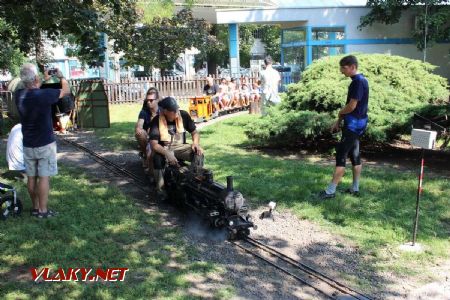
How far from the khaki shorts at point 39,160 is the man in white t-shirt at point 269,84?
871 cm

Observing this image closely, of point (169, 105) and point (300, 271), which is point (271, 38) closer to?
point (169, 105)

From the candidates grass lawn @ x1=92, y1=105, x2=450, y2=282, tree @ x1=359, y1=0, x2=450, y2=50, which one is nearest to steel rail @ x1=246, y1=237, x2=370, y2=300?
grass lawn @ x1=92, y1=105, x2=450, y2=282

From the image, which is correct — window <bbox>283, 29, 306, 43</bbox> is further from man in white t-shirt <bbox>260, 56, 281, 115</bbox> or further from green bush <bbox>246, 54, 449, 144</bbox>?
green bush <bbox>246, 54, 449, 144</bbox>

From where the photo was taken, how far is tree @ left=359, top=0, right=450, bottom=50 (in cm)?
2059

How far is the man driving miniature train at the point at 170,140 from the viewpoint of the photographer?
675 centimetres

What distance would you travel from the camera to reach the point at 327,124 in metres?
9.82

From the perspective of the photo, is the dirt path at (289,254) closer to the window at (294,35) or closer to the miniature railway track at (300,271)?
the miniature railway track at (300,271)

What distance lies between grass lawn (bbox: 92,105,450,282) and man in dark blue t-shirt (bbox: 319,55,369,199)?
41cm

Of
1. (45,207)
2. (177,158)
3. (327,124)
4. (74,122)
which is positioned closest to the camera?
(45,207)

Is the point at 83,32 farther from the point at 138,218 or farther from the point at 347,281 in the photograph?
the point at 347,281

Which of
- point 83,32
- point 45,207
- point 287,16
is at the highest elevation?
point 287,16

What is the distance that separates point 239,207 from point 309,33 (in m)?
18.4

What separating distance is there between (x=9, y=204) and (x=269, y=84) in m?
9.30

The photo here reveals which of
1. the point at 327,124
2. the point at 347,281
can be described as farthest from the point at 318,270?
the point at 327,124
